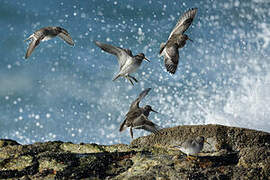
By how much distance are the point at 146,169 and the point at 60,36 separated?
5.05 metres

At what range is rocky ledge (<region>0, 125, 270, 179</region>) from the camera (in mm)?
5758

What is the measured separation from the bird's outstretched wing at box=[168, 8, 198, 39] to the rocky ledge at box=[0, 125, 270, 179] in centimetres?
275

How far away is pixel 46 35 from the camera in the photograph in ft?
28.3

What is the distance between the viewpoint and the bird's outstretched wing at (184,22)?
27.6 feet

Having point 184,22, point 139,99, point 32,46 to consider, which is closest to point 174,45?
point 184,22

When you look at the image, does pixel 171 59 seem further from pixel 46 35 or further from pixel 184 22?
pixel 46 35

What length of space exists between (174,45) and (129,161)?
312 centimetres

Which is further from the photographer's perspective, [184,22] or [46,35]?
[46,35]

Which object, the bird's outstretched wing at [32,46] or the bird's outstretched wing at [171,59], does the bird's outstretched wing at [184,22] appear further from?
the bird's outstretched wing at [32,46]

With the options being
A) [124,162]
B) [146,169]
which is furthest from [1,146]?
[146,169]

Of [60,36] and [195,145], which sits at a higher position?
[60,36]

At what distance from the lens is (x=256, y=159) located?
20.0 feet

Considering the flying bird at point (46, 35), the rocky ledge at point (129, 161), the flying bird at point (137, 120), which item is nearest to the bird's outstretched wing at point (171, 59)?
the flying bird at point (137, 120)

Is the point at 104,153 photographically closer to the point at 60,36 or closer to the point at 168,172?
the point at 168,172
